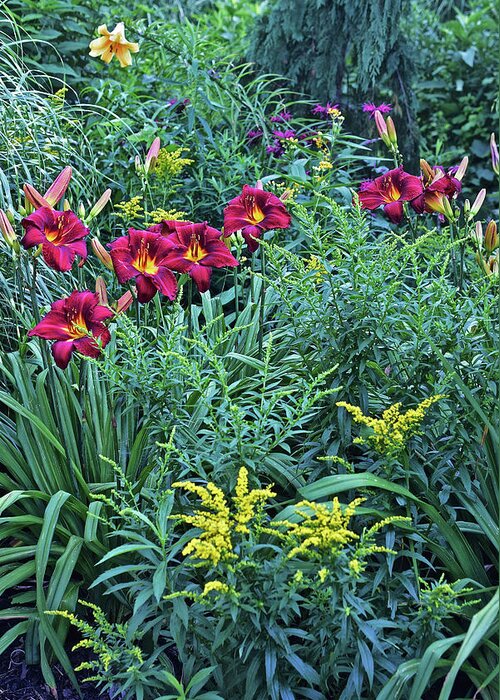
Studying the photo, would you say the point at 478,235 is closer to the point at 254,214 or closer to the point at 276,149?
the point at 254,214

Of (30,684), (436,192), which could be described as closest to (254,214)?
(436,192)

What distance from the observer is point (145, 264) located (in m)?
2.06

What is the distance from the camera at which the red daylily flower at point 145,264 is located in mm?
2031

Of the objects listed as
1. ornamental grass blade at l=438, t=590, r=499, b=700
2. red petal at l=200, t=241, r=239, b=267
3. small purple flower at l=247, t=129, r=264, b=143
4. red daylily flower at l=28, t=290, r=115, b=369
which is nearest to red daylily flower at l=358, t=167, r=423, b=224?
red petal at l=200, t=241, r=239, b=267

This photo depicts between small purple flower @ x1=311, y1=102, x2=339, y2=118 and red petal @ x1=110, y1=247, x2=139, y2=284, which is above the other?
A: small purple flower @ x1=311, y1=102, x2=339, y2=118

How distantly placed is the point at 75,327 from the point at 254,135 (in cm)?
197

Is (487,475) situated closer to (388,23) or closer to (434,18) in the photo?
(388,23)

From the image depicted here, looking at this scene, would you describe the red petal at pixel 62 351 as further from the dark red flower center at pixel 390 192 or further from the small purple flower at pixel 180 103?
the small purple flower at pixel 180 103

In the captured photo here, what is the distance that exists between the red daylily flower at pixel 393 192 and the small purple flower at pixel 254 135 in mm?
1381

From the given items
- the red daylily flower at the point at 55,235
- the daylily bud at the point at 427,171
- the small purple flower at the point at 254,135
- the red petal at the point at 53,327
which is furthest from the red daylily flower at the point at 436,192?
the small purple flower at the point at 254,135

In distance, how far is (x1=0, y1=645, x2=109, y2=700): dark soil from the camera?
6.55 feet

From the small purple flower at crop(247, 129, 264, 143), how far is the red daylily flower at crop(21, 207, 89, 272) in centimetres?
169

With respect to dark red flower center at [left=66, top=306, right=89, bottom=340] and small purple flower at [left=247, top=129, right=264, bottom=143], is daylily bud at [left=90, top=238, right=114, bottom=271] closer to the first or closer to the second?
dark red flower center at [left=66, top=306, right=89, bottom=340]

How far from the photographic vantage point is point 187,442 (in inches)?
79.4
